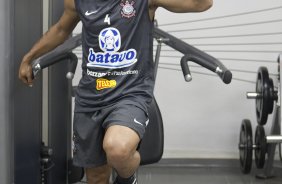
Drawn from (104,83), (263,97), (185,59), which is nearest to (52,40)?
(104,83)

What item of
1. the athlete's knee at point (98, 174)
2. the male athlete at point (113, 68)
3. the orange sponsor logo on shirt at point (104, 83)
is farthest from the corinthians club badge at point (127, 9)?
the athlete's knee at point (98, 174)

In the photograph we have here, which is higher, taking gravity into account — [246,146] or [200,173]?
[246,146]

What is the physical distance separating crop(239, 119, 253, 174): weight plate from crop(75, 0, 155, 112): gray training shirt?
146cm

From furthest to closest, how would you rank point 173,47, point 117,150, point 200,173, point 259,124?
point 200,173 < point 259,124 < point 173,47 < point 117,150

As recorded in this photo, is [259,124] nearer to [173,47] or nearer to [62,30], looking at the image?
[173,47]

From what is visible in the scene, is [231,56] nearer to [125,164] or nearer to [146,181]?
[146,181]

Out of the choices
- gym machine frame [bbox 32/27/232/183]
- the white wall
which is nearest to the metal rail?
gym machine frame [bbox 32/27/232/183]

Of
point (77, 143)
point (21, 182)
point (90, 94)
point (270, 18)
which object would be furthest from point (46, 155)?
point (270, 18)

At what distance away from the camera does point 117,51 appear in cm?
214

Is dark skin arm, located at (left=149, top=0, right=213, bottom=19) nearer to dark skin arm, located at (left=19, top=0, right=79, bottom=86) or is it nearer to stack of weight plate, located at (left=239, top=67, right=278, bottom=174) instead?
dark skin arm, located at (left=19, top=0, right=79, bottom=86)

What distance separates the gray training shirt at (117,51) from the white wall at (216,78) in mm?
1676

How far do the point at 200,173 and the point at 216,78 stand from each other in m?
0.80

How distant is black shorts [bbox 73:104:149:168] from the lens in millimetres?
2012

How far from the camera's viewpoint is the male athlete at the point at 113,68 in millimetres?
2113
